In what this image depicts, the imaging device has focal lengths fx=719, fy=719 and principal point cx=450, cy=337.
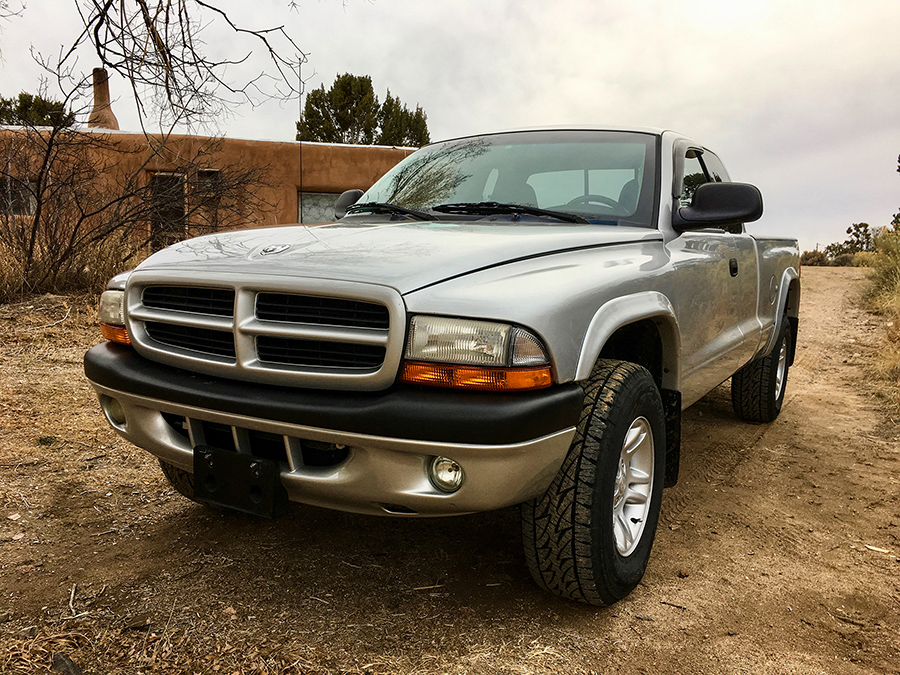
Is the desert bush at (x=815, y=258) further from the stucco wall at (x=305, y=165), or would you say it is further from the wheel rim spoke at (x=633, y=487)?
the wheel rim spoke at (x=633, y=487)

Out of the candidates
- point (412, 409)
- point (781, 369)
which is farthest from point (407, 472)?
point (781, 369)

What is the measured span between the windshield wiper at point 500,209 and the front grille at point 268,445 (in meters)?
1.28

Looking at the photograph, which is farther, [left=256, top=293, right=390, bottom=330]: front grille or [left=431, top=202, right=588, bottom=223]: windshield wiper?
[left=431, top=202, right=588, bottom=223]: windshield wiper

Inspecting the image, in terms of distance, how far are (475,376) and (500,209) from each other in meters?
1.20

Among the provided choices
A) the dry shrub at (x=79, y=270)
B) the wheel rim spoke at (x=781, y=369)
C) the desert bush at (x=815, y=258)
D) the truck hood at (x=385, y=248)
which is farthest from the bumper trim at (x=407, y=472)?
the desert bush at (x=815, y=258)

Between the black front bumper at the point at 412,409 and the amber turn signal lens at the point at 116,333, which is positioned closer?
the black front bumper at the point at 412,409

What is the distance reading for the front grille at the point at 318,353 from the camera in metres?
2.02

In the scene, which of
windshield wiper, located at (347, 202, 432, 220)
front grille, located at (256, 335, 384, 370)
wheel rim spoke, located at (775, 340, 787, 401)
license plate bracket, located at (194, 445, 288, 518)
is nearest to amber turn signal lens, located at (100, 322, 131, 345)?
license plate bracket, located at (194, 445, 288, 518)

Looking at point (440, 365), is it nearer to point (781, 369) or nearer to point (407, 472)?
point (407, 472)

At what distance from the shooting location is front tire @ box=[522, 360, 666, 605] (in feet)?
7.13

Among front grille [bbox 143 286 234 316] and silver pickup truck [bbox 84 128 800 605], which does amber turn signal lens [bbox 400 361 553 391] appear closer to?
silver pickup truck [bbox 84 128 800 605]

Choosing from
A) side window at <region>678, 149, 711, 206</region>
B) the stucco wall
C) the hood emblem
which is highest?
the stucco wall

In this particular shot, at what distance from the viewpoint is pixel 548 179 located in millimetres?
3191

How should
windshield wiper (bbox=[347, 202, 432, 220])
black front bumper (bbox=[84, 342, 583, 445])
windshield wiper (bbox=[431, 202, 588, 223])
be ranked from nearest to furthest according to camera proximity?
black front bumper (bbox=[84, 342, 583, 445])
windshield wiper (bbox=[431, 202, 588, 223])
windshield wiper (bbox=[347, 202, 432, 220])
